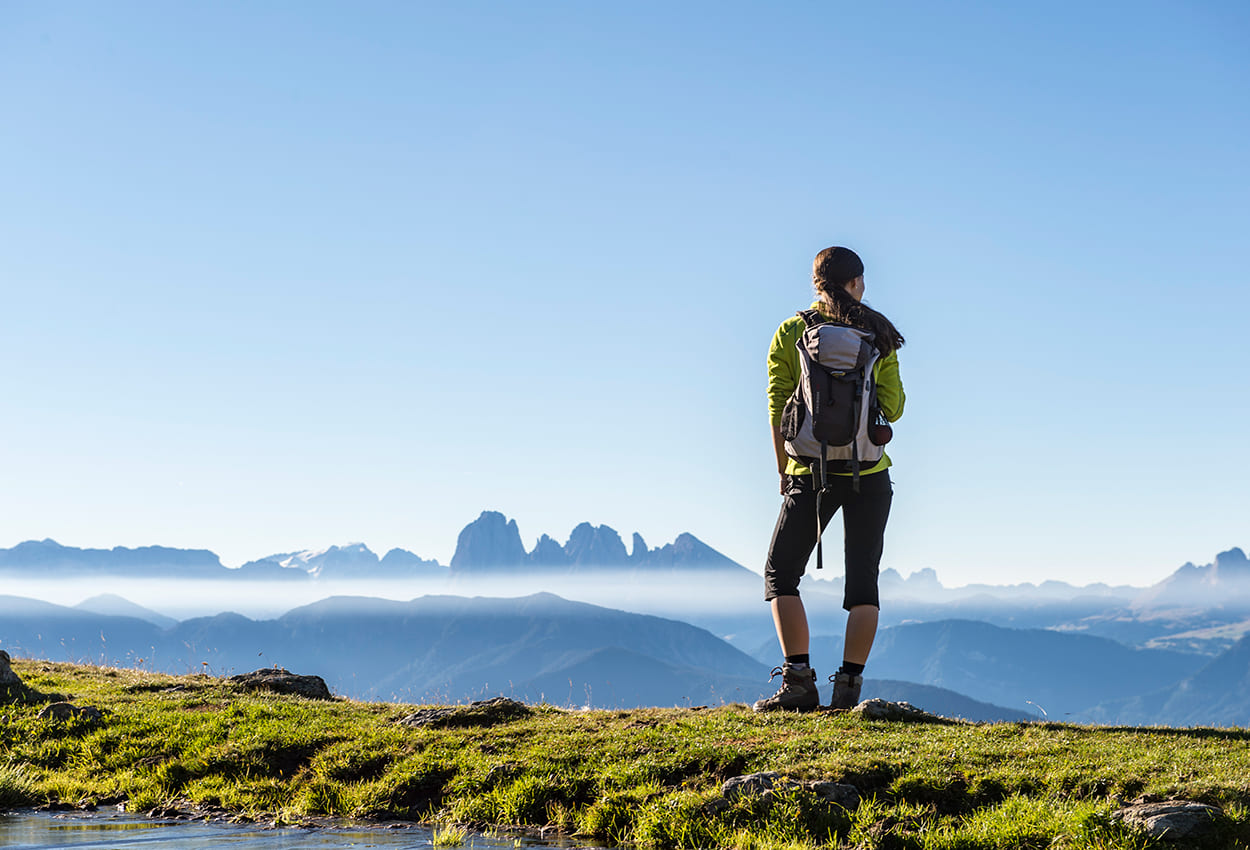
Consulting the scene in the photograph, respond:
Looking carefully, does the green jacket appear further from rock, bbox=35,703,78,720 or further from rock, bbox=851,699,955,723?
rock, bbox=35,703,78,720

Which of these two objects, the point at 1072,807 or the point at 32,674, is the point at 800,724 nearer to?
the point at 1072,807

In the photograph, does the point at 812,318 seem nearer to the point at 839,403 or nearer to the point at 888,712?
the point at 839,403

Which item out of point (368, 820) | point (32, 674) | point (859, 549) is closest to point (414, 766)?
point (368, 820)

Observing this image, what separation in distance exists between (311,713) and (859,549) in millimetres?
5629

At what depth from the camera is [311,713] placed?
9930 millimetres

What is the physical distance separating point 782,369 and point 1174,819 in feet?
15.6

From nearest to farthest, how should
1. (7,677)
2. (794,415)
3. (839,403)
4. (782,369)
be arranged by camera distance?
(839,403), (794,415), (782,369), (7,677)

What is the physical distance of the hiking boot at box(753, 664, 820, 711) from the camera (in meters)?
8.77

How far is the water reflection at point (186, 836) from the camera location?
19.5ft

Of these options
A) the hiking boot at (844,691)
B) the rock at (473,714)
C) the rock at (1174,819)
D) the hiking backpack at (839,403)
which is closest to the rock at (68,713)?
the rock at (473,714)

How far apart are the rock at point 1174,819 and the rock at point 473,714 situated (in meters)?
5.48

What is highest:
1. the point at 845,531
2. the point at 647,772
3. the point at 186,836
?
the point at 845,531

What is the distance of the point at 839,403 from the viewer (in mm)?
8422

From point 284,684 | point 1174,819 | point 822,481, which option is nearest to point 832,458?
point 822,481
